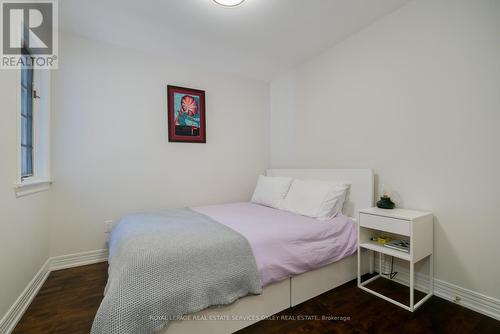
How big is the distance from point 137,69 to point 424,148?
298cm

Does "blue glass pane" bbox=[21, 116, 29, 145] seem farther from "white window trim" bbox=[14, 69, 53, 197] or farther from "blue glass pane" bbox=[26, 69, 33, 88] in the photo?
"blue glass pane" bbox=[26, 69, 33, 88]

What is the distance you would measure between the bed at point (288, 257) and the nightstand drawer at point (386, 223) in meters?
0.18

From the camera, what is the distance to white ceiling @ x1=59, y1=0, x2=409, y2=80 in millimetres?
1915

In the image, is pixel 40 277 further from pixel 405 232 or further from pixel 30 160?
pixel 405 232

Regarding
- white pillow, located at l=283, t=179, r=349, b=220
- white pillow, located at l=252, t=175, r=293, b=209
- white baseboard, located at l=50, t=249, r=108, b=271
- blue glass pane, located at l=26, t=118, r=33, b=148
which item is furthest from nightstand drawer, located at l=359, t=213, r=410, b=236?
blue glass pane, located at l=26, t=118, r=33, b=148

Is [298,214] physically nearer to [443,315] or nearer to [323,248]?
[323,248]

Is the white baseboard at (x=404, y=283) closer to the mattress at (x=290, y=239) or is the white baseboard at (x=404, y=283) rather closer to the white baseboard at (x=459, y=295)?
the white baseboard at (x=459, y=295)

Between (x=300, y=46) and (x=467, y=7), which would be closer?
(x=467, y=7)

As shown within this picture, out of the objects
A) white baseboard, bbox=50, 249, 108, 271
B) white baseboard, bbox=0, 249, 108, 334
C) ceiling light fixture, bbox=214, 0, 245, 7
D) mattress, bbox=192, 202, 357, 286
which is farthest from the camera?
white baseboard, bbox=50, 249, 108, 271

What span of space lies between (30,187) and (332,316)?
2446 mm

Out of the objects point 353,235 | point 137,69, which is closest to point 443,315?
point 353,235

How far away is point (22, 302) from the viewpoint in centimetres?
157

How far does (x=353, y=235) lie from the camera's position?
1998mm

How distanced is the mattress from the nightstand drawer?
0.60 ft
